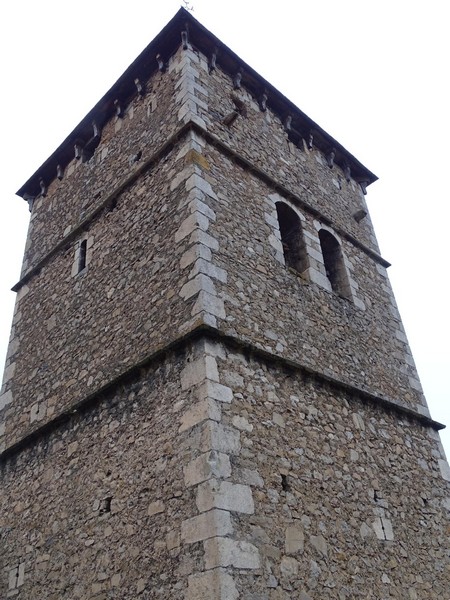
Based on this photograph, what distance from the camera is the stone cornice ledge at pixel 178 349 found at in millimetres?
5883

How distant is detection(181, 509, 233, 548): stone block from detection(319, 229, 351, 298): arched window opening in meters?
4.77

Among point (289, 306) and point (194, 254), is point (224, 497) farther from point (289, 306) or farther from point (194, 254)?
point (289, 306)

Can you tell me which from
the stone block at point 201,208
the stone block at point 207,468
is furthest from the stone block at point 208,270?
the stone block at point 207,468

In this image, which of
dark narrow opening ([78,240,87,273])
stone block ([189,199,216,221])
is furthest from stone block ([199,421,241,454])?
dark narrow opening ([78,240,87,273])

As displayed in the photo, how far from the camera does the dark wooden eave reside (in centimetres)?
930

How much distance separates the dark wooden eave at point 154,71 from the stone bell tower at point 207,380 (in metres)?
0.05

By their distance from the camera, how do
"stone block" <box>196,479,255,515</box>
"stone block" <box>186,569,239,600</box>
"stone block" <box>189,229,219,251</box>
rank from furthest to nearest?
"stone block" <box>189,229,219,251</box> → "stone block" <box>196,479,255,515</box> → "stone block" <box>186,569,239,600</box>

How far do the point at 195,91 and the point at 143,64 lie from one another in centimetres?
171

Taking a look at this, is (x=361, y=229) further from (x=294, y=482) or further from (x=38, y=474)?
(x=38, y=474)

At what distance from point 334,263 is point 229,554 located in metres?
5.61

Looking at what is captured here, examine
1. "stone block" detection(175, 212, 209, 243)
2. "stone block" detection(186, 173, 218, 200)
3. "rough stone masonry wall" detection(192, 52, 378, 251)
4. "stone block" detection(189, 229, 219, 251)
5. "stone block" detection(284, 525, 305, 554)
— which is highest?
"rough stone masonry wall" detection(192, 52, 378, 251)

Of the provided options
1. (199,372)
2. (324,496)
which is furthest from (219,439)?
(324,496)

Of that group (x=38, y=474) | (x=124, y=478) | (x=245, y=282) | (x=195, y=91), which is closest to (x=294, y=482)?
(x=124, y=478)

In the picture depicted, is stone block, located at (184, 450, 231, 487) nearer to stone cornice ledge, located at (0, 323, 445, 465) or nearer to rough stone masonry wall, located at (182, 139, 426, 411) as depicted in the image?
stone cornice ledge, located at (0, 323, 445, 465)
